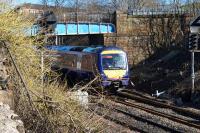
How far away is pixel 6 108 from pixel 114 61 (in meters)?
17.9

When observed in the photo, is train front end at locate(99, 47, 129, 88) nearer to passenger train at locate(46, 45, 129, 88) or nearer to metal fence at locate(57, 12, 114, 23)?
passenger train at locate(46, 45, 129, 88)

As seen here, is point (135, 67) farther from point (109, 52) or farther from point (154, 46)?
point (109, 52)

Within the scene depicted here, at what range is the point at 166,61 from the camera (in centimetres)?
3931

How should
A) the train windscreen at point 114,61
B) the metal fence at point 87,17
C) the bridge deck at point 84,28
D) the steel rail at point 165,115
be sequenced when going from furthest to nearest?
the metal fence at point 87,17
the bridge deck at point 84,28
the train windscreen at point 114,61
the steel rail at point 165,115

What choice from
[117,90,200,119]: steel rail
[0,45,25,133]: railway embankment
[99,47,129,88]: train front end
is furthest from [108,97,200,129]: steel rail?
[0,45,25,133]: railway embankment

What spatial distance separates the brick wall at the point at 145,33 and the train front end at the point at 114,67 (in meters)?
16.6

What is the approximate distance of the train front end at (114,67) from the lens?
27.1 m

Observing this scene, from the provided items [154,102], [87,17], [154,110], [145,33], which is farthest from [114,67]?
[87,17]

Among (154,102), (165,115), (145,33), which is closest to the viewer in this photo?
(165,115)

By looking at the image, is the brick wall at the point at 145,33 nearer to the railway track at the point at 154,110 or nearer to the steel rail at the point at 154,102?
the steel rail at the point at 154,102

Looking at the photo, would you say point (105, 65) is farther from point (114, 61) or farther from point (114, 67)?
point (114, 61)

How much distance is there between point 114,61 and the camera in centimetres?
2786

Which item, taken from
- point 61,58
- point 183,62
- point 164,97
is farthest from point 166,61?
point 164,97

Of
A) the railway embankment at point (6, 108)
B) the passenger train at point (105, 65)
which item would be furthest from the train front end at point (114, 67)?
the railway embankment at point (6, 108)
